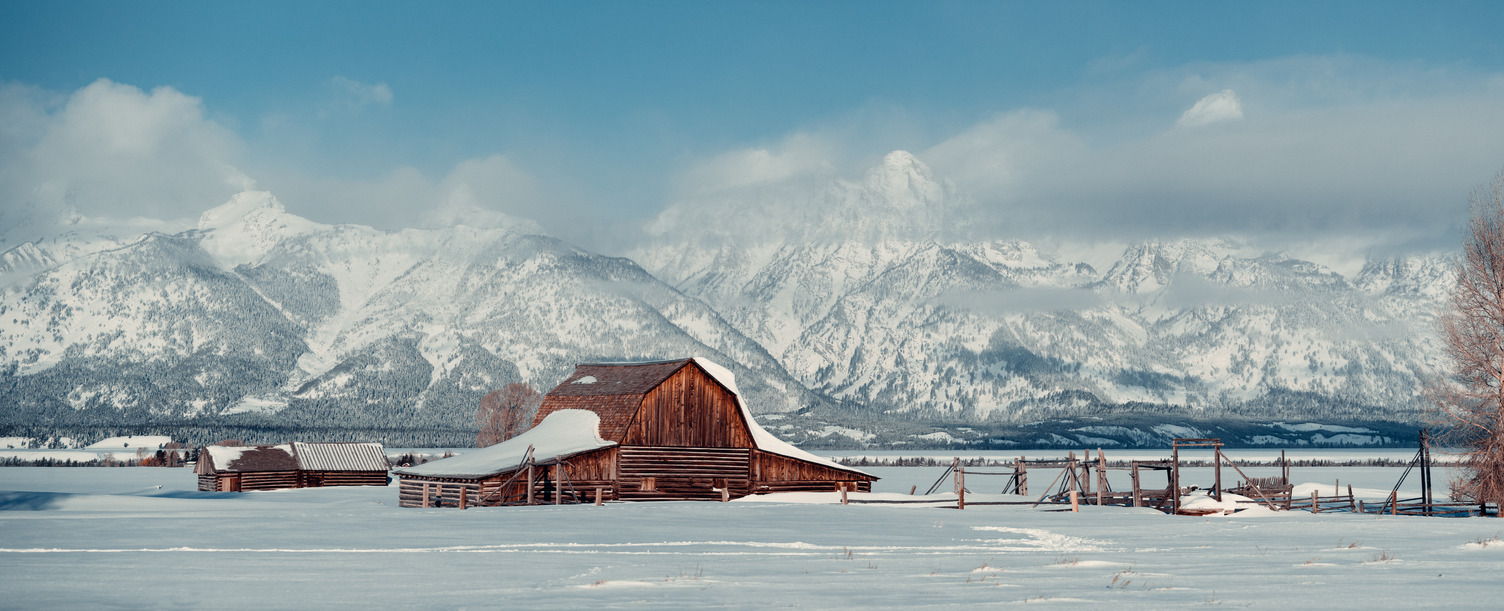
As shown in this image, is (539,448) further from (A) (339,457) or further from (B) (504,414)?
(B) (504,414)

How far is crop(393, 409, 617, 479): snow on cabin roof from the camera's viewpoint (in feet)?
206

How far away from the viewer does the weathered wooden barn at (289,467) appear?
3610 inches

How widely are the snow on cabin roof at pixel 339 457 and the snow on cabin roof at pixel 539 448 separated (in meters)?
27.9

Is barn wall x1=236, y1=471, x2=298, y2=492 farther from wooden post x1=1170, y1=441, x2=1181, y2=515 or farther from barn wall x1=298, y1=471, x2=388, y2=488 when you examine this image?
wooden post x1=1170, y1=441, x2=1181, y2=515

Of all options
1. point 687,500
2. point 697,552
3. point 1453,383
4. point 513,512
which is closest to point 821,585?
point 697,552

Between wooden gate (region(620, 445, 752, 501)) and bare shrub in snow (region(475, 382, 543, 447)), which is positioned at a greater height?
bare shrub in snow (region(475, 382, 543, 447))

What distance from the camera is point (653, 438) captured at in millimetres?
65875

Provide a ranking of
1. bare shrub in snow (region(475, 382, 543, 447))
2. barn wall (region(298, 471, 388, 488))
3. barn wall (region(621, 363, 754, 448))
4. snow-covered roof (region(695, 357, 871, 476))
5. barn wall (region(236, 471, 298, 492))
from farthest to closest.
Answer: bare shrub in snow (region(475, 382, 543, 447))
barn wall (region(298, 471, 388, 488))
barn wall (region(236, 471, 298, 492))
snow-covered roof (region(695, 357, 871, 476))
barn wall (region(621, 363, 754, 448))

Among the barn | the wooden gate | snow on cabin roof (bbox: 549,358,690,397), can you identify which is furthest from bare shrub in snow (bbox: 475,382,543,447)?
the wooden gate

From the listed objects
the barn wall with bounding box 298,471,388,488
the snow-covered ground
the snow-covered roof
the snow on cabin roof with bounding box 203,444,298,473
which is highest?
the snow-covered roof

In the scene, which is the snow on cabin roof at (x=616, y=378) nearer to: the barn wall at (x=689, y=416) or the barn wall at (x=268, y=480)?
the barn wall at (x=689, y=416)

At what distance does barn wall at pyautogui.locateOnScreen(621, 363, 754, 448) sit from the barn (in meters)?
0.05

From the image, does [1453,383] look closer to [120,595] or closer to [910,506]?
[910,506]

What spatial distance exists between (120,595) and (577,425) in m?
44.7
